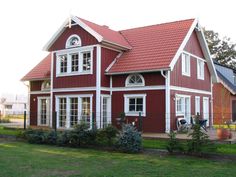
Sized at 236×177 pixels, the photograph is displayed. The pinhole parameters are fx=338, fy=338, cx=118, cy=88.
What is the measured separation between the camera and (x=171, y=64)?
18.4 meters

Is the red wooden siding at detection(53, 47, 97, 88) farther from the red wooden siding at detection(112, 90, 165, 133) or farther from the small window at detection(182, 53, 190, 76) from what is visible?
the small window at detection(182, 53, 190, 76)

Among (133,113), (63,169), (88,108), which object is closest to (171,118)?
(133,113)

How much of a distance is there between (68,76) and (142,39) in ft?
18.0

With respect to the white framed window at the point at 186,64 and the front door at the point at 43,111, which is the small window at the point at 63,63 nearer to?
the front door at the point at 43,111

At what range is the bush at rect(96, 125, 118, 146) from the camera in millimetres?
14211

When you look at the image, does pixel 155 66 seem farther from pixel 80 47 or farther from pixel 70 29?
pixel 70 29

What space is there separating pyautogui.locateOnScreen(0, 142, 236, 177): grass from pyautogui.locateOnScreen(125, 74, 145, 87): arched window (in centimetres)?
735

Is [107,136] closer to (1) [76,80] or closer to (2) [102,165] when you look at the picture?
(2) [102,165]

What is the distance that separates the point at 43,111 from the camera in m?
25.2

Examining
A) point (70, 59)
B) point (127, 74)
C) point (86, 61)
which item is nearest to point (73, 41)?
point (70, 59)

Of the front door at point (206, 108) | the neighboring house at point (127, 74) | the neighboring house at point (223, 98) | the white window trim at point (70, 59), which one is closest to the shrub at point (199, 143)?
the neighboring house at point (127, 74)

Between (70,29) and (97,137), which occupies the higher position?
(70,29)

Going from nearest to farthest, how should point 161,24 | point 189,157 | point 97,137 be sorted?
1. point 189,157
2. point 97,137
3. point 161,24

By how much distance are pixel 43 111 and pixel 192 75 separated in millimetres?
11174
